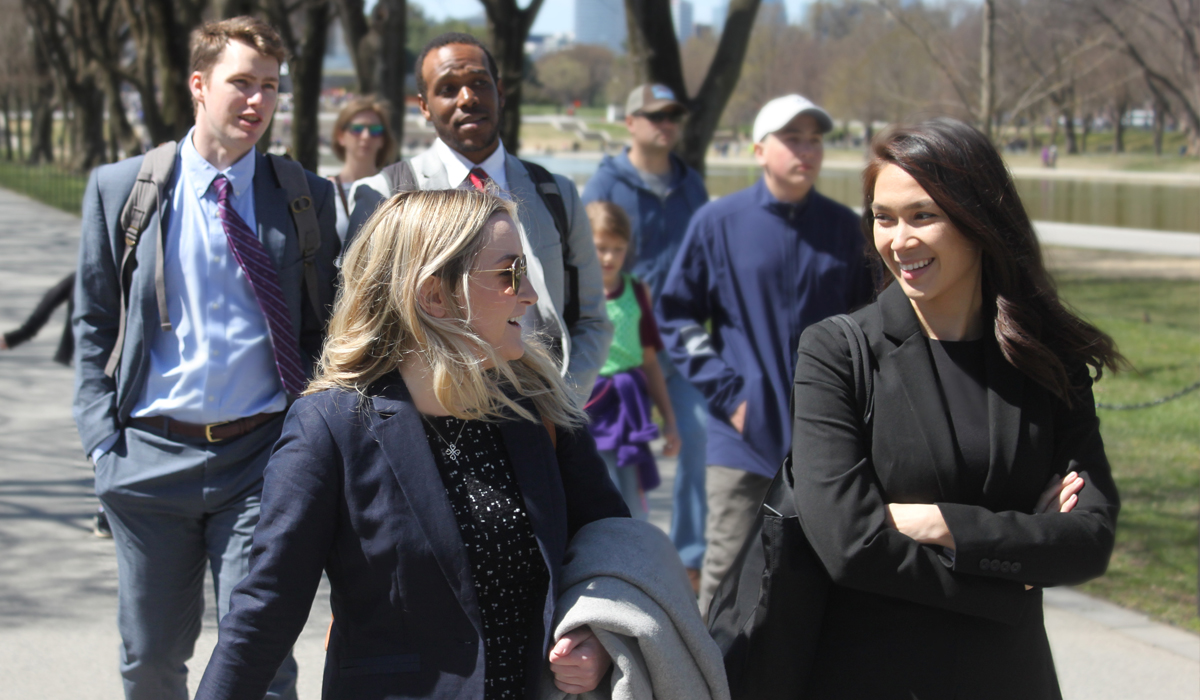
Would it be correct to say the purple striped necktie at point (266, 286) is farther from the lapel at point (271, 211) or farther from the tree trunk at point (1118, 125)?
the tree trunk at point (1118, 125)

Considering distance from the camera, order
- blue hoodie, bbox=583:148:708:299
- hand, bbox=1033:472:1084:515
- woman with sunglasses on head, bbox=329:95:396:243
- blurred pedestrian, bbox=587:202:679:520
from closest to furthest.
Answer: hand, bbox=1033:472:1084:515 < blurred pedestrian, bbox=587:202:679:520 < blue hoodie, bbox=583:148:708:299 < woman with sunglasses on head, bbox=329:95:396:243

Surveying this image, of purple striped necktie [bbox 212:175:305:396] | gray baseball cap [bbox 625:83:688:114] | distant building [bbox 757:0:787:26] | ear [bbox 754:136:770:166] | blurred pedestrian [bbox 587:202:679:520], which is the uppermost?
distant building [bbox 757:0:787:26]

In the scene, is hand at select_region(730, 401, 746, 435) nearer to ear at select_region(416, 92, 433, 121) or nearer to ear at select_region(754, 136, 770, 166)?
ear at select_region(754, 136, 770, 166)

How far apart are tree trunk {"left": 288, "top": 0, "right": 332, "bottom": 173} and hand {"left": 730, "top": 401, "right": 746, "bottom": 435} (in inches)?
307

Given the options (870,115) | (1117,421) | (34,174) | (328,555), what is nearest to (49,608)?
(328,555)

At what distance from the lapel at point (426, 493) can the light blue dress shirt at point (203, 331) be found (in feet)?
3.75

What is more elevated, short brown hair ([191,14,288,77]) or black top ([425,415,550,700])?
short brown hair ([191,14,288,77])

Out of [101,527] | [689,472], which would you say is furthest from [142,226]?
[689,472]

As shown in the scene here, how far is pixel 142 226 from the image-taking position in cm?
302

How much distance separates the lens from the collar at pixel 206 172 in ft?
10.1

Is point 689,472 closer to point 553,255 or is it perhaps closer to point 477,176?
point 553,255

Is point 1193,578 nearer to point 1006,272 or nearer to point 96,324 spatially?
point 1006,272

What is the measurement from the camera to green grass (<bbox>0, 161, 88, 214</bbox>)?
25516 mm

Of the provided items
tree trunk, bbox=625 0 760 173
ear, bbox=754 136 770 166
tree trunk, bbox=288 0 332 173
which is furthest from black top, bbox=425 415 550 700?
tree trunk, bbox=288 0 332 173
